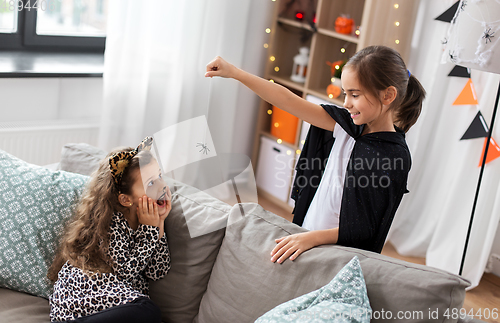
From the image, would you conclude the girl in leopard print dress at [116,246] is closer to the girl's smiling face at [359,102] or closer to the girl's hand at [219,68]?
the girl's hand at [219,68]

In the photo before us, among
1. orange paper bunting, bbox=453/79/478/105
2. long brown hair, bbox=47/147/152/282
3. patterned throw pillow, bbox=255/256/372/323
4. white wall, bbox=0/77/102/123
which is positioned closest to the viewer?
patterned throw pillow, bbox=255/256/372/323

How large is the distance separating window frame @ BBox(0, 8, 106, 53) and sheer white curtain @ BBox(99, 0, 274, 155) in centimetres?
43

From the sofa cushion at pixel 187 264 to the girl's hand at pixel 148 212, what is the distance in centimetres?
8

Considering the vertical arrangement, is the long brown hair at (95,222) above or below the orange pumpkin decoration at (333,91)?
below

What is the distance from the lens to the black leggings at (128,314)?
1.30 metres

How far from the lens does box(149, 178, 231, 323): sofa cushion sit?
1.45 metres

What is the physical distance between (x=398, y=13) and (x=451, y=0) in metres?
0.27

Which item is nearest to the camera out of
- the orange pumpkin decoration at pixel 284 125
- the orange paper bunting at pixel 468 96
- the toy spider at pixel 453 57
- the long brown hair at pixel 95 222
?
the long brown hair at pixel 95 222

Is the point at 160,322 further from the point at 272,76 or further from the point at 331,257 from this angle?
the point at 272,76

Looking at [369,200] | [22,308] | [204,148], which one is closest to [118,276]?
[22,308]

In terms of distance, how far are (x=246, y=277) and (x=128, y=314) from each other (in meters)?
0.33

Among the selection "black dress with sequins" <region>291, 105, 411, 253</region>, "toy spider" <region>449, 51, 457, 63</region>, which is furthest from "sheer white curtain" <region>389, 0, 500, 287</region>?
"black dress with sequins" <region>291, 105, 411, 253</region>

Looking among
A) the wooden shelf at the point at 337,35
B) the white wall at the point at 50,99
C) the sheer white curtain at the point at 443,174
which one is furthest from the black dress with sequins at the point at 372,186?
the white wall at the point at 50,99

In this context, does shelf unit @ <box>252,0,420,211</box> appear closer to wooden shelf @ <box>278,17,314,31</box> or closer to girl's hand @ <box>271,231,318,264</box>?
wooden shelf @ <box>278,17,314,31</box>
